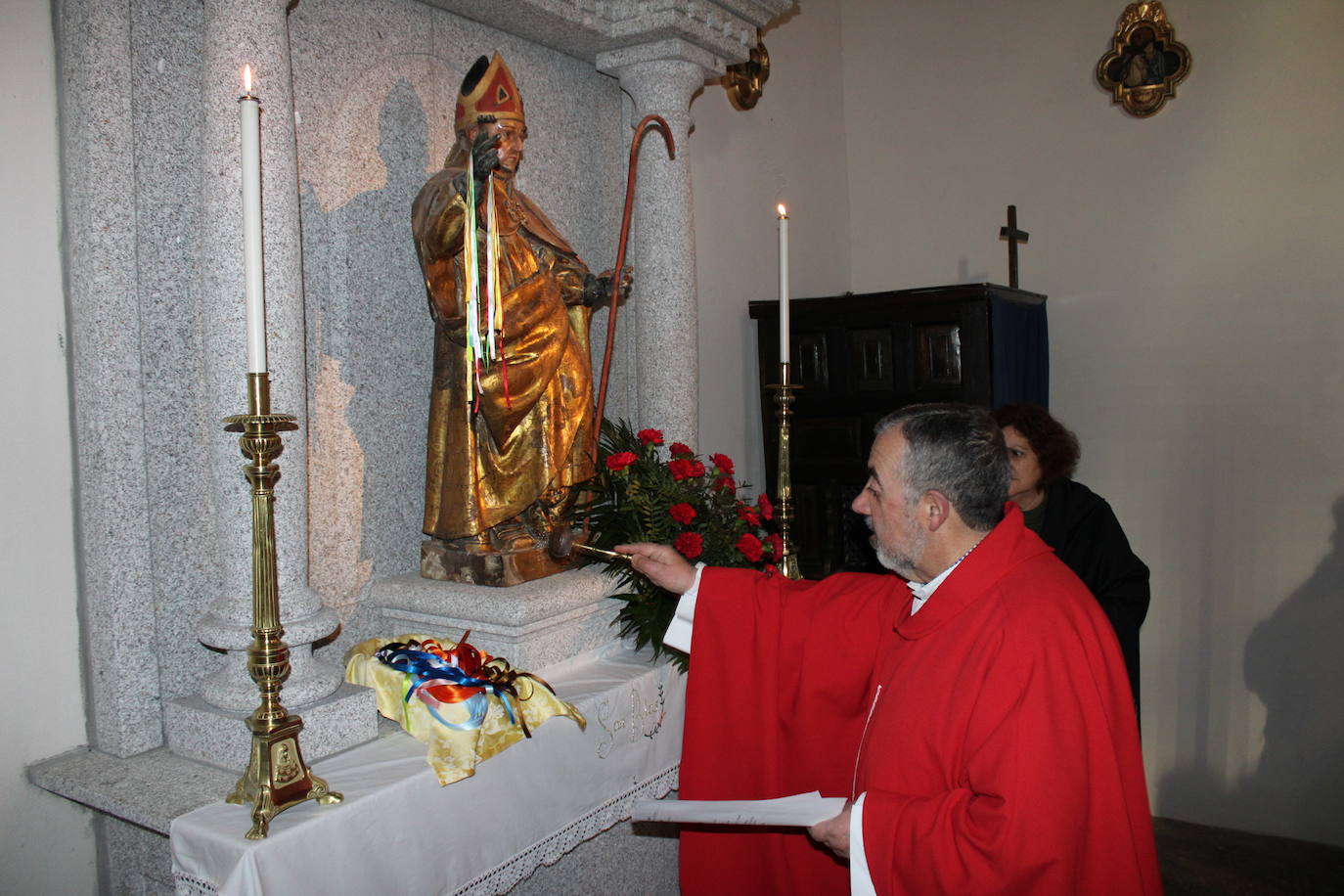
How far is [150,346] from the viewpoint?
2.49 m

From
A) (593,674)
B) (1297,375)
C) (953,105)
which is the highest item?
(953,105)

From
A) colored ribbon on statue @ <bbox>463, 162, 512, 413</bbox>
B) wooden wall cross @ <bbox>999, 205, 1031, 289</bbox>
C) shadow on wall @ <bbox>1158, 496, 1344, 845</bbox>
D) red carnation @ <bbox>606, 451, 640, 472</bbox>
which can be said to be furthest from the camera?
wooden wall cross @ <bbox>999, 205, 1031, 289</bbox>

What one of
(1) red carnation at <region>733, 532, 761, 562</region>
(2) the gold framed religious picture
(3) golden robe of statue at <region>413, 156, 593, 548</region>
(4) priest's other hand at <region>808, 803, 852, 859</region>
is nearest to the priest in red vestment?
(4) priest's other hand at <region>808, 803, 852, 859</region>

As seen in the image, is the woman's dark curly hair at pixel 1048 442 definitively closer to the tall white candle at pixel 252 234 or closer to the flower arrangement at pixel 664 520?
the flower arrangement at pixel 664 520

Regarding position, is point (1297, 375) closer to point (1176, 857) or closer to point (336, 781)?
point (1176, 857)

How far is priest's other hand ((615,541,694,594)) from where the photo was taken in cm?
264

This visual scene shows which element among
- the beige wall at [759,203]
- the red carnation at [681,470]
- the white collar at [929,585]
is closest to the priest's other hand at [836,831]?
the white collar at [929,585]

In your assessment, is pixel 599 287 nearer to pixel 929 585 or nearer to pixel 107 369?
pixel 107 369

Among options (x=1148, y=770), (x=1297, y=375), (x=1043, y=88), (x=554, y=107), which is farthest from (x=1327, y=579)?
(x=554, y=107)

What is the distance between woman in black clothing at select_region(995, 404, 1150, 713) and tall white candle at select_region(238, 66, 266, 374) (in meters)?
2.36

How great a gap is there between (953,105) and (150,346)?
4.58m

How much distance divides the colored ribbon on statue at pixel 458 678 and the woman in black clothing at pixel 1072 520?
176 centimetres

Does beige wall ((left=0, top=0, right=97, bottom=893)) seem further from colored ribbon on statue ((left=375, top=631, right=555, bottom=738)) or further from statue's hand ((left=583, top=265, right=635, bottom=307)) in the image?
statue's hand ((left=583, top=265, right=635, bottom=307))

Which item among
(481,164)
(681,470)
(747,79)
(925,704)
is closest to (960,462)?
(925,704)
